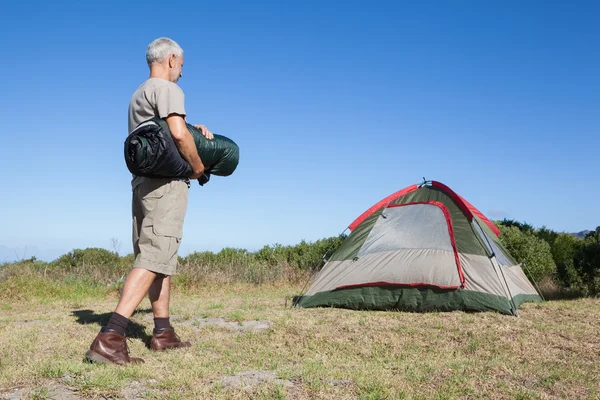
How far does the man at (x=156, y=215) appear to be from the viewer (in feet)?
13.7

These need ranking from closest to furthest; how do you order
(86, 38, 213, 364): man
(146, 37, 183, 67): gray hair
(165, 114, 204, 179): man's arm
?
(86, 38, 213, 364): man → (165, 114, 204, 179): man's arm → (146, 37, 183, 67): gray hair

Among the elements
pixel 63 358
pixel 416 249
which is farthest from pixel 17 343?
pixel 416 249

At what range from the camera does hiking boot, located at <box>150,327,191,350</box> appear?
479cm

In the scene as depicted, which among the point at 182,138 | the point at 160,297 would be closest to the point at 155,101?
the point at 182,138

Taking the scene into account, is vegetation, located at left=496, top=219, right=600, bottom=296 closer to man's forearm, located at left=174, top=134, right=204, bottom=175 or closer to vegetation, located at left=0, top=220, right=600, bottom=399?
vegetation, located at left=0, top=220, right=600, bottom=399

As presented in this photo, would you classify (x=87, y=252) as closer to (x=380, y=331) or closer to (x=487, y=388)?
(x=380, y=331)

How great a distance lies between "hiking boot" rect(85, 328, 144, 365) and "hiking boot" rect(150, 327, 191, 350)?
0.62 metres

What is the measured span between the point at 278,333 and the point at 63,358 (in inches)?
82.2

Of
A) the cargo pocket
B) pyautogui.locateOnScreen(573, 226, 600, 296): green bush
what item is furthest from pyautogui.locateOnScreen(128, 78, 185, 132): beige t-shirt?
pyautogui.locateOnScreen(573, 226, 600, 296): green bush

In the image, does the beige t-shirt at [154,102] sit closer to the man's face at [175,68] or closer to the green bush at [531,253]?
the man's face at [175,68]

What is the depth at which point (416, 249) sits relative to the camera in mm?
8023

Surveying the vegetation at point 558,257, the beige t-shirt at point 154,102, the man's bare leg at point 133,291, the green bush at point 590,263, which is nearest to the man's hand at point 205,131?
the beige t-shirt at point 154,102

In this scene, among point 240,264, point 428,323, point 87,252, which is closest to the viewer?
point 428,323

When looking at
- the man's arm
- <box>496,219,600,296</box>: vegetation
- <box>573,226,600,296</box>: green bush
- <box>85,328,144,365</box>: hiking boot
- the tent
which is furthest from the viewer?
<box>496,219,600,296</box>: vegetation
